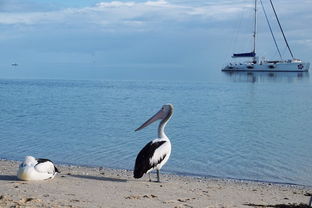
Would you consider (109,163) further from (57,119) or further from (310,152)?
(57,119)

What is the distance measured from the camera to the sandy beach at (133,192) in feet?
20.0

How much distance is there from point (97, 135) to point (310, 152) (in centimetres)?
581

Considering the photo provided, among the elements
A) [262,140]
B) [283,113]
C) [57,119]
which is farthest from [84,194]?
[283,113]

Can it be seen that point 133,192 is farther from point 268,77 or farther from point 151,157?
point 268,77

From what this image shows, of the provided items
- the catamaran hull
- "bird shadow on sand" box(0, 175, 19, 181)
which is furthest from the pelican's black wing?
the catamaran hull

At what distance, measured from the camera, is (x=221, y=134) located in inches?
641

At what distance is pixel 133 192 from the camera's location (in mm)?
7008

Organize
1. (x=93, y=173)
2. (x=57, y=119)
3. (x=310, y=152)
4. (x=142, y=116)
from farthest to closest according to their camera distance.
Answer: (x=142, y=116), (x=57, y=119), (x=310, y=152), (x=93, y=173)

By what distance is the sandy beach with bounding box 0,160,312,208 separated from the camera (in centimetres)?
611

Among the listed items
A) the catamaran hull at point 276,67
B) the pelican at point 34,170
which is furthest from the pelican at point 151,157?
the catamaran hull at point 276,67

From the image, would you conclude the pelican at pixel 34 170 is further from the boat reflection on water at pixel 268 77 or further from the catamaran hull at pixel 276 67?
the catamaran hull at pixel 276 67

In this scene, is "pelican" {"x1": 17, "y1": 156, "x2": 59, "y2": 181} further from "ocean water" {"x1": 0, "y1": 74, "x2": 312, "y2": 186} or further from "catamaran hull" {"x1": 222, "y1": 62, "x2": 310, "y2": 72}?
"catamaran hull" {"x1": 222, "y1": 62, "x2": 310, "y2": 72}

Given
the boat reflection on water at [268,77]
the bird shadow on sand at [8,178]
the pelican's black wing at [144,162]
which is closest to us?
the bird shadow on sand at [8,178]

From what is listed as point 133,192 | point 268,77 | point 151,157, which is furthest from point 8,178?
point 268,77
